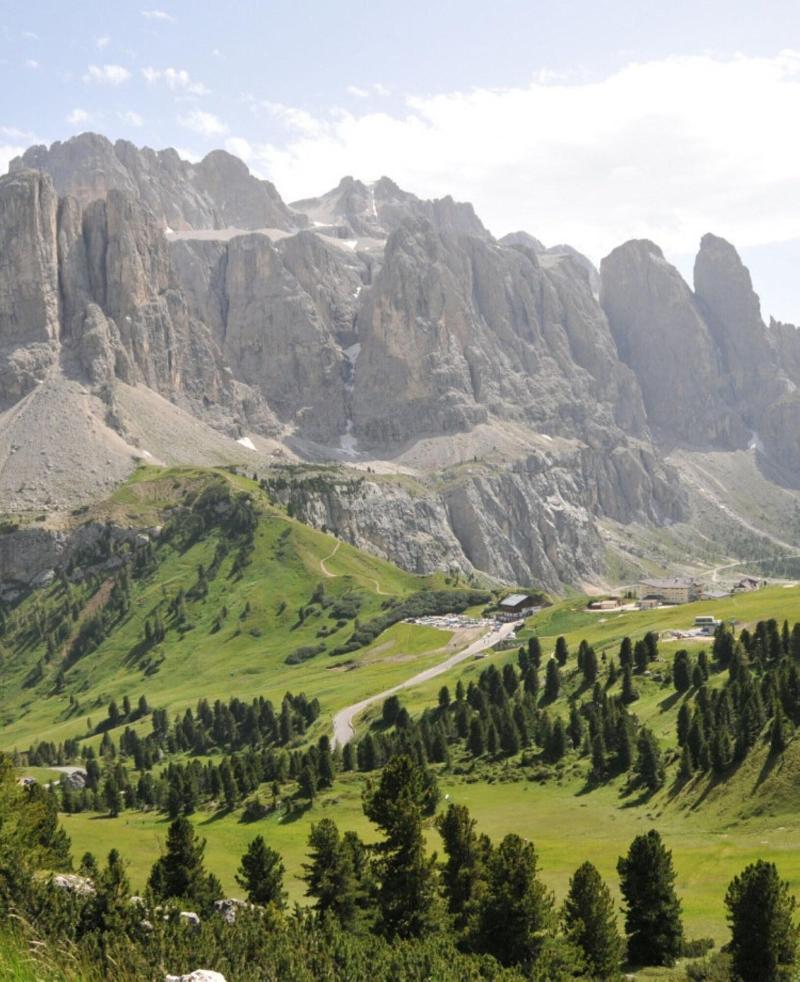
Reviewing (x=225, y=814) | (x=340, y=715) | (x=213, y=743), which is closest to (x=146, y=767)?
(x=213, y=743)

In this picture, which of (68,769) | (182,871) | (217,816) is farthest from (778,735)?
(68,769)

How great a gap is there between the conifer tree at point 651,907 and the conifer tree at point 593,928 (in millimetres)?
4429

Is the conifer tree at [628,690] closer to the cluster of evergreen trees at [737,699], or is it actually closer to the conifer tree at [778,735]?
the cluster of evergreen trees at [737,699]

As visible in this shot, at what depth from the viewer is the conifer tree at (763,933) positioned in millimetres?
43250

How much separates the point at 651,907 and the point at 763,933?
9.96 meters

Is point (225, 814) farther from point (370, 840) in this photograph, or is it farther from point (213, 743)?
point (213, 743)

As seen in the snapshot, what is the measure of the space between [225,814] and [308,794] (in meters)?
10.00

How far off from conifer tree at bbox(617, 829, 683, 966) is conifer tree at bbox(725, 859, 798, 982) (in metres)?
7.66

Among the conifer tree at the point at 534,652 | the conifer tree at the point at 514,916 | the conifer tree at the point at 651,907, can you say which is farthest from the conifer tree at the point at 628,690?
the conifer tree at the point at 514,916

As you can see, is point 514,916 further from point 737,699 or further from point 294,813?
point 294,813

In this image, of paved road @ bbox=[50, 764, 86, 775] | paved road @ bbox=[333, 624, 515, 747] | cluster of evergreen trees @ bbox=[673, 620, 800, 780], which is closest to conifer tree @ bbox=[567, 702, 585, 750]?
cluster of evergreen trees @ bbox=[673, 620, 800, 780]

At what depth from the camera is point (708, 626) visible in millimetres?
166375

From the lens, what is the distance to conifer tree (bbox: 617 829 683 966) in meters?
51.8

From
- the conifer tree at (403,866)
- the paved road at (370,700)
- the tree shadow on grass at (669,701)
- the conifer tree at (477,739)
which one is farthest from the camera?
the paved road at (370,700)
